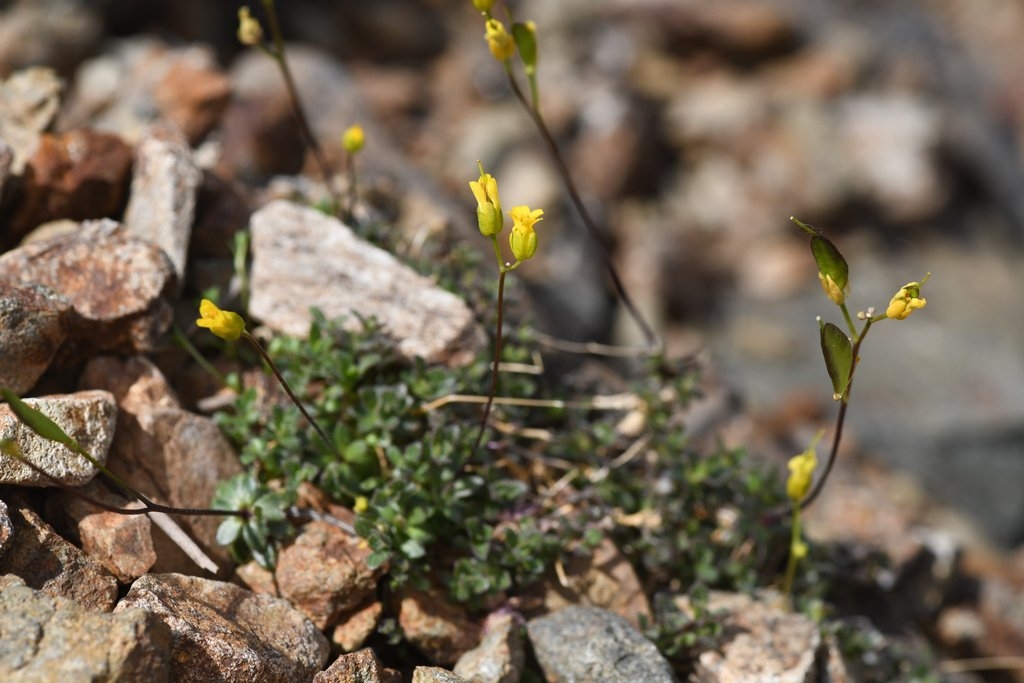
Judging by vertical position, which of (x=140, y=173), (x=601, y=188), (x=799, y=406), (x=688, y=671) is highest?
(x=140, y=173)

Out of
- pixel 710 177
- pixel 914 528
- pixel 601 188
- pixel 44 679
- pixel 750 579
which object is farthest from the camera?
pixel 710 177

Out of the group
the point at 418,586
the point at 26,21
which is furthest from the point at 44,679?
the point at 26,21

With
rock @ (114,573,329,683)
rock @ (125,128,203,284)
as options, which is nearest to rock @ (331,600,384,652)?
rock @ (114,573,329,683)

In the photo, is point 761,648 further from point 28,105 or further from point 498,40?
point 28,105

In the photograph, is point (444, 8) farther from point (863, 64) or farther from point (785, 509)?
point (785, 509)

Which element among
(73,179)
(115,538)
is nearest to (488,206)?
(115,538)
